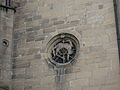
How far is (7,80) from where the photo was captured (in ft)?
35.4

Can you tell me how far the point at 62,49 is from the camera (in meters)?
10.6

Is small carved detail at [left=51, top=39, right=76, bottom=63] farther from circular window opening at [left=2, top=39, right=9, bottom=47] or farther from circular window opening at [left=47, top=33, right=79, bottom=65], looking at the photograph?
circular window opening at [left=2, top=39, right=9, bottom=47]

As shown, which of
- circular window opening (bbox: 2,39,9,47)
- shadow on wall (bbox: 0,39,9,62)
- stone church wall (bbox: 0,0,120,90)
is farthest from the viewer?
circular window opening (bbox: 2,39,9,47)

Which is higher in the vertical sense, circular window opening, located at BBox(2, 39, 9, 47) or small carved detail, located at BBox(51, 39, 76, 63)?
circular window opening, located at BBox(2, 39, 9, 47)

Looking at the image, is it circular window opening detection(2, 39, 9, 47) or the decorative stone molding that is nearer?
the decorative stone molding

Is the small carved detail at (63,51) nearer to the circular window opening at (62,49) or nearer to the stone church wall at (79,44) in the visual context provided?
the circular window opening at (62,49)

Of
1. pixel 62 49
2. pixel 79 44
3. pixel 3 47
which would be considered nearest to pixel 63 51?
pixel 62 49

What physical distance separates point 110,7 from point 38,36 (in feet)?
9.98

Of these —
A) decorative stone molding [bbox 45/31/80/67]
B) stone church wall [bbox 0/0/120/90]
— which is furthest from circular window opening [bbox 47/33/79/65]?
stone church wall [bbox 0/0/120/90]

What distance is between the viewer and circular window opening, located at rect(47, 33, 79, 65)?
34.1 ft


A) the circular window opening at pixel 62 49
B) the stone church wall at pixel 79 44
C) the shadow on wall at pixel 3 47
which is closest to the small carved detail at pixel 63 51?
the circular window opening at pixel 62 49

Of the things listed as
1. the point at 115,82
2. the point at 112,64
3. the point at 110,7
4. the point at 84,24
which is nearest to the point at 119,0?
the point at 110,7

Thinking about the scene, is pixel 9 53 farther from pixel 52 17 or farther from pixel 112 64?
pixel 112 64

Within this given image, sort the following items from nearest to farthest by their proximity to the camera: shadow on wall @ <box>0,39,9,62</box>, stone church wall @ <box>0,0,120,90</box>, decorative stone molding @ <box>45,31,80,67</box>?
stone church wall @ <box>0,0,120,90</box> < decorative stone molding @ <box>45,31,80,67</box> < shadow on wall @ <box>0,39,9,62</box>
